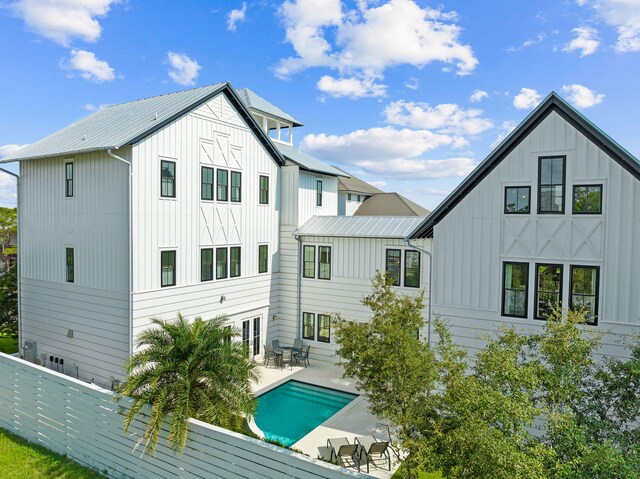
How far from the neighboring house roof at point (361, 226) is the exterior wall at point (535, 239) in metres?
4.84

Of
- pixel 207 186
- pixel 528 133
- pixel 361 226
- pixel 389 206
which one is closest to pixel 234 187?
pixel 207 186

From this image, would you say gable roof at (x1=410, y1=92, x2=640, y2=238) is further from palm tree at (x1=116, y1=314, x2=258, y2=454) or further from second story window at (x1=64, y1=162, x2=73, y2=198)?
second story window at (x1=64, y1=162, x2=73, y2=198)

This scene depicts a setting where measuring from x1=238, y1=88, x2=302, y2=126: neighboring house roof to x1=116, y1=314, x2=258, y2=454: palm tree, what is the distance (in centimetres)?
1497

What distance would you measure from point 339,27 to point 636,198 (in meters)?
10.4

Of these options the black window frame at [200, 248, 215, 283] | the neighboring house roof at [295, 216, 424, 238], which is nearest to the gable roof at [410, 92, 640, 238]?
the neighboring house roof at [295, 216, 424, 238]

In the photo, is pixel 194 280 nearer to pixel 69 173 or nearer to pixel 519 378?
pixel 69 173

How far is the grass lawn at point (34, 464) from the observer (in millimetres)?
9680

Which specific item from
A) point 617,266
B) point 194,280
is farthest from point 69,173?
point 617,266

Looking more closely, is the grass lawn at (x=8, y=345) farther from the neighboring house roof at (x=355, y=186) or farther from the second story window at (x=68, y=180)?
the neighboring house roof at (x=355, y=186)

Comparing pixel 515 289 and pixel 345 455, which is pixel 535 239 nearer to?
pixel 515 289

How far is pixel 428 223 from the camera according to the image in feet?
42.6

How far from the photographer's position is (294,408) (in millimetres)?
14586

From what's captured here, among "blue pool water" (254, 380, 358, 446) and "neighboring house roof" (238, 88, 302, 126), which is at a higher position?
"neighboring house roof" (238, 88, 302, 126)

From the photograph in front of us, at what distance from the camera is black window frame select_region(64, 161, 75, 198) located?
51.4 ft
